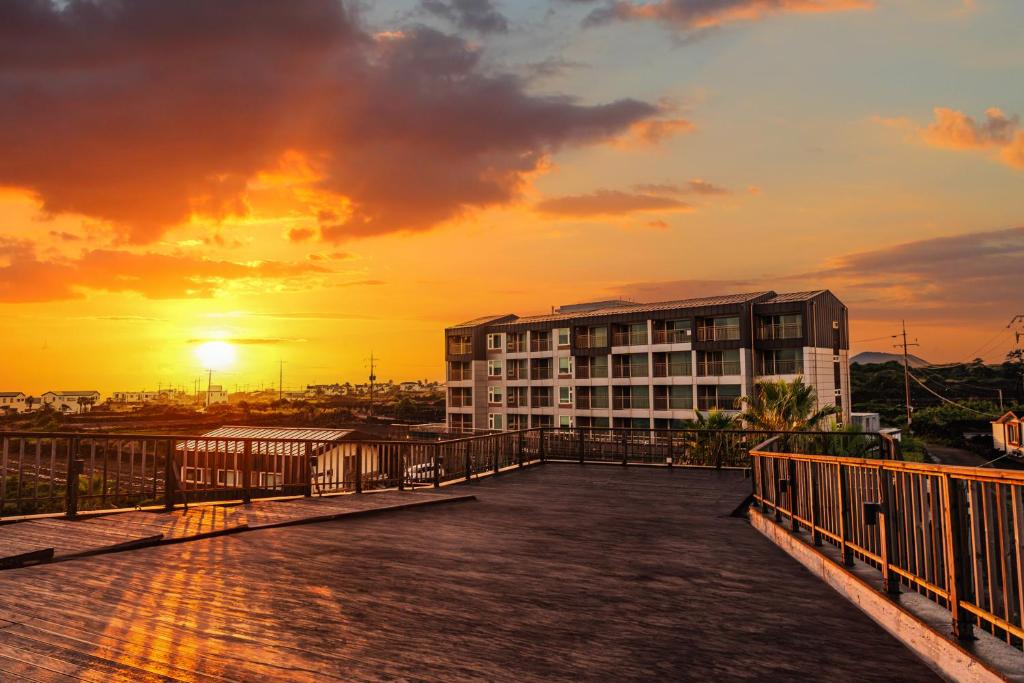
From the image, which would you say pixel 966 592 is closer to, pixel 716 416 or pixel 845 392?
pixel 716 416

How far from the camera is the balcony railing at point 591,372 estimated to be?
217 feet

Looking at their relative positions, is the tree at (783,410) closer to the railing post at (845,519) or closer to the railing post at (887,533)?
the railing post at (845,519)

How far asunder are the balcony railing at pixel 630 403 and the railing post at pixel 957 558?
2324 inches

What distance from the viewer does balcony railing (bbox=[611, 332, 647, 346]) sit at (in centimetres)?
6366

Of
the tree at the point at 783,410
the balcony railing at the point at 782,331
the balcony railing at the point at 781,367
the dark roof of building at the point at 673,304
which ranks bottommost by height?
the tree at the point at 783,410

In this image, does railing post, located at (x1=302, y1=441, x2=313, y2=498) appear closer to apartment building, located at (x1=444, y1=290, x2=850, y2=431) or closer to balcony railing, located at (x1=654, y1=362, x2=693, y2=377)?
apartment building, located at (x1=444, y1=290, x2=850, y2=431)

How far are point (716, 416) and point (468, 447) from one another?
65.4ft

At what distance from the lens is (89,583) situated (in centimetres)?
662

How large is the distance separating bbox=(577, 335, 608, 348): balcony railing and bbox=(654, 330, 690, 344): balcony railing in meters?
5.62

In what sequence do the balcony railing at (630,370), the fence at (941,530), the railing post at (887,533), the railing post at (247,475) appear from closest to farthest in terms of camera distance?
the fence at (941,530) < the railing post at (887,533) < the railing post at (247,475) < the balcony railing at (630,370)

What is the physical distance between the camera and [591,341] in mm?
67312

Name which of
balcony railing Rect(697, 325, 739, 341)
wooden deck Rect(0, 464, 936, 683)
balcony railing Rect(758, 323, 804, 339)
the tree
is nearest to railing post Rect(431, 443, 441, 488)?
wooden deck Rect(0, 464, 936, 683)

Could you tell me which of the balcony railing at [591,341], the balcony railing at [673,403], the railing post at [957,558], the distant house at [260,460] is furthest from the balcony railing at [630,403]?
the railing post at [957,558]

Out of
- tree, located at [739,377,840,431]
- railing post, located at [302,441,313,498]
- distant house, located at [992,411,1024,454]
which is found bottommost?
distant house, located at [992,411,1024,454]
